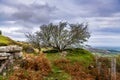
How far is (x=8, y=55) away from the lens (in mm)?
21172

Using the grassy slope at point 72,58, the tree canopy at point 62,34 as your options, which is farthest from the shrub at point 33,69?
the tree canopy at point 62,34

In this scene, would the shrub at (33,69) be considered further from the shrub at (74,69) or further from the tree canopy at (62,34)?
the tree canopy at (62,34)

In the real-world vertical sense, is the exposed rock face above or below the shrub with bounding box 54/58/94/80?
above

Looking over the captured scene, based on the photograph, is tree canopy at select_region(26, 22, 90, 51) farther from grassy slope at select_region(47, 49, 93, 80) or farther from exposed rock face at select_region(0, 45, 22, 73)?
exposed rock face at select_region(0, 45, 22, 73)

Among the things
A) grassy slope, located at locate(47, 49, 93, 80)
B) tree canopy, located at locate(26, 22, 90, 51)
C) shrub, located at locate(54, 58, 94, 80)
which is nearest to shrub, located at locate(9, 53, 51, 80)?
grassy slope, located at locate(47, 49, 93, 80)

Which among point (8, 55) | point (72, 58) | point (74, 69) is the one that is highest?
point (8, 55)

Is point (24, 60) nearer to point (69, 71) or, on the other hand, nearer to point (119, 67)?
point (69, 71)

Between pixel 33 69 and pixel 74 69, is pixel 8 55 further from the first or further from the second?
pixel 74 69

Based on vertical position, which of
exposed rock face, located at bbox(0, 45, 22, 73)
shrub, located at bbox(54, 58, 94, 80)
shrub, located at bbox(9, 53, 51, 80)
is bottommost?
shrub, located at bbox(54, 58, 94, 80)

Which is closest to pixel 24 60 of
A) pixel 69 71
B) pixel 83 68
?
pixel 69 71

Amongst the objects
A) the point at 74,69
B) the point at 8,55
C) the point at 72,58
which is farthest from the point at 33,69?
the point at 72,58

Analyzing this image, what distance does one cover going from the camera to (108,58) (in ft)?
106

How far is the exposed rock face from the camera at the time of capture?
20.6 m

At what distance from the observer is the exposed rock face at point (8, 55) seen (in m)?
20.6
